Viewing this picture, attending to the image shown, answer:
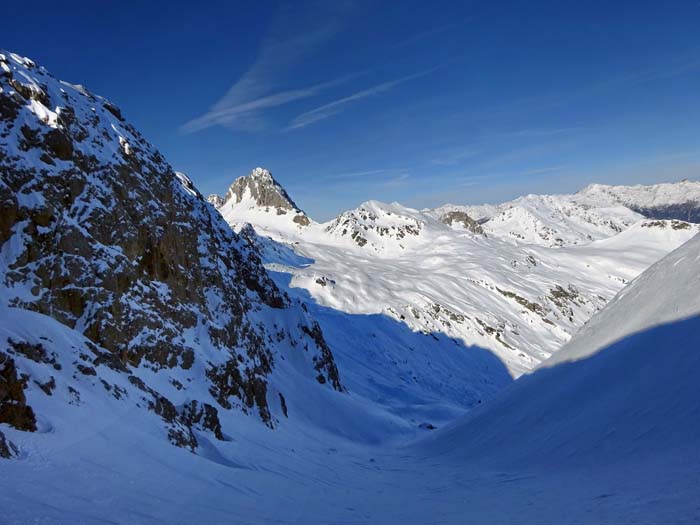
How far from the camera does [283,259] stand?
→ 104062mm

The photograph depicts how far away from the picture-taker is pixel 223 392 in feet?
87.6

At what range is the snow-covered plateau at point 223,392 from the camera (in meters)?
9.60

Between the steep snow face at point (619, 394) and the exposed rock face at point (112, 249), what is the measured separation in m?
11.8

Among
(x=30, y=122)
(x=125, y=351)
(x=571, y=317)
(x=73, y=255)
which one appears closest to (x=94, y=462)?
(x=125, y=351)

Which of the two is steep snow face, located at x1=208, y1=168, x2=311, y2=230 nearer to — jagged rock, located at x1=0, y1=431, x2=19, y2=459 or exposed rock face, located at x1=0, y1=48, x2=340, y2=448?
exposed rock face, located at x1=0, y1=48, x2=340, y2=448

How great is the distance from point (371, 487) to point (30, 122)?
80.9ft

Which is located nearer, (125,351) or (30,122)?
(125,351)

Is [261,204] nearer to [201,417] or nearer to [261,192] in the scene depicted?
[261,192]

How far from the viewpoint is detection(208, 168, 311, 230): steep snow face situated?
158m

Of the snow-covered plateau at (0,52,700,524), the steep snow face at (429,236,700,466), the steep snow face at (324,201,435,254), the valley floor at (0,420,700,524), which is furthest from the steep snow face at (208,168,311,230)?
the valley floor at (0,420,700,524)

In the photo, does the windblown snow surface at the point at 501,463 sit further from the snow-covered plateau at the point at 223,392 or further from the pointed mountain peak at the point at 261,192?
the pointed mountain peak at the point at 261,192

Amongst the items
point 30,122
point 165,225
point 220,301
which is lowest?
point 220,301

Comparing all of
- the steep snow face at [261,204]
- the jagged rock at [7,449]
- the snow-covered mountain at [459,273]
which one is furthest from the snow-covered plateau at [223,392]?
the steep snow face at [261,204]

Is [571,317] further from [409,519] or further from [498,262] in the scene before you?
[409,519]
